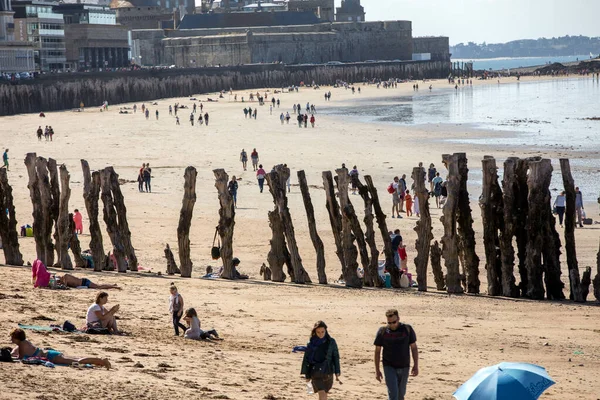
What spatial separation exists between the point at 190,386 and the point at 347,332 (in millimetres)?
3816

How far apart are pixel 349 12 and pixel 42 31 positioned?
62671 mm

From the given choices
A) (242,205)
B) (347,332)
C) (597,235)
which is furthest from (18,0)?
(347,332)

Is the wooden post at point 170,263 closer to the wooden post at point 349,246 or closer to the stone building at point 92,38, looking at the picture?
the wooden post at point 349,246

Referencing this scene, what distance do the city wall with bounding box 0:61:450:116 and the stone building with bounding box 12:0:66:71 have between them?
9.36m

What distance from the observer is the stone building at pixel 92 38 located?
96125mm

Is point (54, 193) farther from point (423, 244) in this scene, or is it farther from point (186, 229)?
point (423, 244)

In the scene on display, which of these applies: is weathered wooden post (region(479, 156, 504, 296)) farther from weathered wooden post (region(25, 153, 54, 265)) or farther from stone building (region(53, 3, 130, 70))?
stone building (region(53, 3, 130, 70))

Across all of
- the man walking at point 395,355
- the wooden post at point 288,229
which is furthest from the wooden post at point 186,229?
the man walking at point 395,355

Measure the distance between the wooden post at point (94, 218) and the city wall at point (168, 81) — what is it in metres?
49.6

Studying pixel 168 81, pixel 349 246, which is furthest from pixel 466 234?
pixel 168 81

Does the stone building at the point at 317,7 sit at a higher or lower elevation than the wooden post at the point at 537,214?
higher

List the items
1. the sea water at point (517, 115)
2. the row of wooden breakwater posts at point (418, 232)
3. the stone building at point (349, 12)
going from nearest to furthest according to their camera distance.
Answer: the row of wooden breakwater posts at point (418, 232) < the sea water at point (517, 115) < the stone building at point (349, 12)

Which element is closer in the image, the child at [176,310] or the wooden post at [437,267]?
the child at [176,310]

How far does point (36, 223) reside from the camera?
17391 mm
